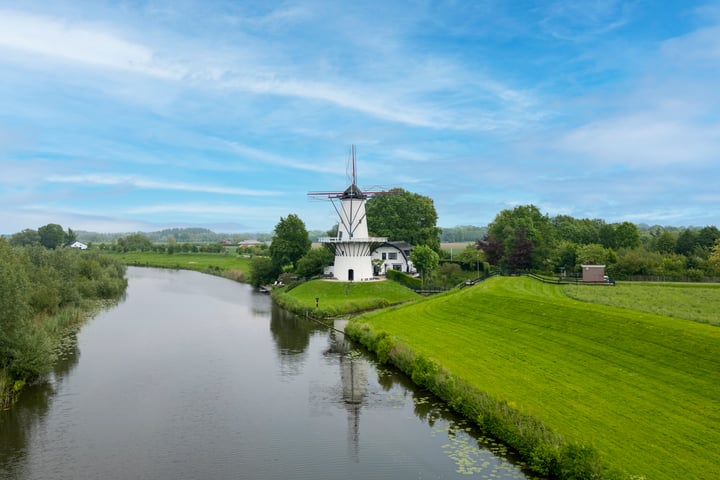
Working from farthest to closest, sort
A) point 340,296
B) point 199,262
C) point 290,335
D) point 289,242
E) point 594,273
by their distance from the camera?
point 199,262, point 289,242, point 340,296, point 594,273, point 290,335

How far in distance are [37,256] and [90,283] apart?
6.32 metres

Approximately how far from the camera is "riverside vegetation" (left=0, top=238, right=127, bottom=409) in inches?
915

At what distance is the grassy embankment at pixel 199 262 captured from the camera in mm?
91625

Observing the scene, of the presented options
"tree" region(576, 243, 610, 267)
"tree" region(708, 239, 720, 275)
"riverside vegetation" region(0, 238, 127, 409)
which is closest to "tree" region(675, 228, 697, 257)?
"tree" region(708, 239, 720, 275)

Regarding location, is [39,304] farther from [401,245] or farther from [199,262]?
[199,262]

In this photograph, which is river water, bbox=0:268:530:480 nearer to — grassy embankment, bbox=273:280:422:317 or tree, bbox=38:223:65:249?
grassy embankment, bbox=273:280:422:317

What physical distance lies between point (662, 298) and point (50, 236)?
13877cm

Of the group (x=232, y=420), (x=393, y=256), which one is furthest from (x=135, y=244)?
(x=232, y=420)

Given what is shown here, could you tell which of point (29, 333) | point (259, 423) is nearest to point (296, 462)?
point (259, 423)

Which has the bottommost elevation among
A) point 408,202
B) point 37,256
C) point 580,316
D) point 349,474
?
point 349,474

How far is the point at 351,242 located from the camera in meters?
55.1

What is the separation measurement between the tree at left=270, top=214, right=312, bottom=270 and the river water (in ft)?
102

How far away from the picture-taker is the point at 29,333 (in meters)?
24.8

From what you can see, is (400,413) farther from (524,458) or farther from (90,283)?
(90,283)
